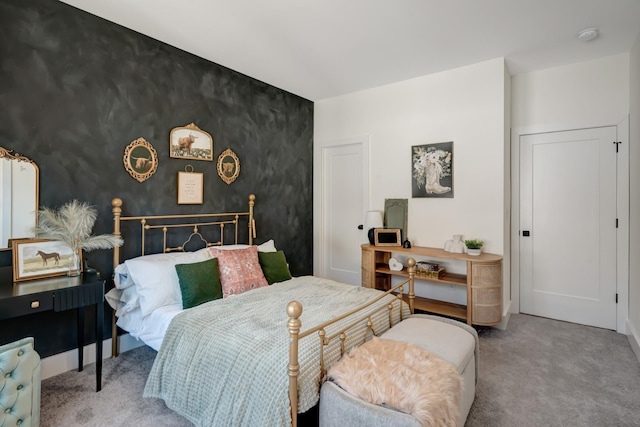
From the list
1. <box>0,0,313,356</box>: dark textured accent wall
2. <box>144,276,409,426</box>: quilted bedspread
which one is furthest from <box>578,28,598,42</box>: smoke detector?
<box>0,0,313,356</box>: dark textured accent wall

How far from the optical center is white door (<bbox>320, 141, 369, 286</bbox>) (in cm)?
449

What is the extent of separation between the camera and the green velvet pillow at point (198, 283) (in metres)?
2.43

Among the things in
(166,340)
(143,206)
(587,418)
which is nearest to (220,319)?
(166,340)


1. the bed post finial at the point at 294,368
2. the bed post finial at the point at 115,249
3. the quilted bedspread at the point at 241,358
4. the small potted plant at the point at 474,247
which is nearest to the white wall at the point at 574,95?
the small potted plant at the point at 474,247

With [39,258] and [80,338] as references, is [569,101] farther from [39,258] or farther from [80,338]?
[80,338]

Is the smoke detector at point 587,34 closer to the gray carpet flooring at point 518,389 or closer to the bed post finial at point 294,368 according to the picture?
the gray carpet flooring at point 518,389

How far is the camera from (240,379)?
5.41 feet

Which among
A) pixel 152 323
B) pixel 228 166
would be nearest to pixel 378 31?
pixel 228 166

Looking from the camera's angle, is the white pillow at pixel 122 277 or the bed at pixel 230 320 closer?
the bed at pixel 230 320

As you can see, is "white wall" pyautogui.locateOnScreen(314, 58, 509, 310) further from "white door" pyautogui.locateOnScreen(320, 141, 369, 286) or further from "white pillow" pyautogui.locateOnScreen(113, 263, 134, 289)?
"white pillow" pyautogui.locateOnScreen(113, 263, 134, 289)

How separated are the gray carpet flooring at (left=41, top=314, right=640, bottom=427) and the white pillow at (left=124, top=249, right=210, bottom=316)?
0.60 metres

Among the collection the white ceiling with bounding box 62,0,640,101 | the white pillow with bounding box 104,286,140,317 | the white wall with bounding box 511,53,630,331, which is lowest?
the white pillow with bounding box 104,286,140,317

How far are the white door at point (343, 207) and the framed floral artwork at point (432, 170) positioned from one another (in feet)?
2.22

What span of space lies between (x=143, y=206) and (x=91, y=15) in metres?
1.60
